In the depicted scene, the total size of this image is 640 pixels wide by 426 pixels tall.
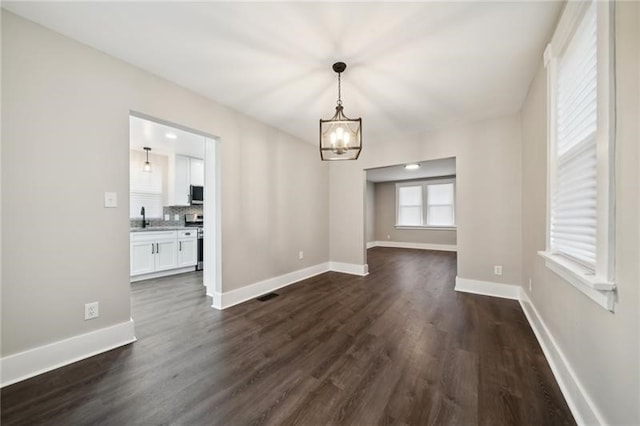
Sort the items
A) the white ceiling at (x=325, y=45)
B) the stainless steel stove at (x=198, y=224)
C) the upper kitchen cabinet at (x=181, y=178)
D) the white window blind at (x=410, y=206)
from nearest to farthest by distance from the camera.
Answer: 1. the white ceiling at (x=325, y=45)
2. the stainless steel stove at (x=198, y=224)
3. the upper kitchen cabinet at (x=181, y=178)
4. the white window blind at (x=410, y=206)

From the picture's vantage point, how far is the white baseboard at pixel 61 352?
1.58m

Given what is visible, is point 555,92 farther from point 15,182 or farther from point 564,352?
point 15,182

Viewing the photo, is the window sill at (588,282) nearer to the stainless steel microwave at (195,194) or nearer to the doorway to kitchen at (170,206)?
the doorway to kitchen at (170,206)

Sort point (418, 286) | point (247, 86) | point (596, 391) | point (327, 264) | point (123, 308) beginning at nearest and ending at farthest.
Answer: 1. point (596, 391)
2. point (123, 308)
3. point (247, 86)
4. point (418, 286)
5. point (327, 264)

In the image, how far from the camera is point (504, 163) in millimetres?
3191

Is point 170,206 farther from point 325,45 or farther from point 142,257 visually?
point 325,45

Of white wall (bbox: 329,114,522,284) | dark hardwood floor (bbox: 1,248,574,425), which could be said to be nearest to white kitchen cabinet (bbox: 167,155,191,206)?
dark hardwood floor (bbox: 1,248,574,425)

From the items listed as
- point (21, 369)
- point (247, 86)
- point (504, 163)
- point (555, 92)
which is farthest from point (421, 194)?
point (21, 369)

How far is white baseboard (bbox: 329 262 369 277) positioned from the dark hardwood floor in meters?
1.55

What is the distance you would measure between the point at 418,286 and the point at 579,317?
2.47 meters

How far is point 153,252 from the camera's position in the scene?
421 cm

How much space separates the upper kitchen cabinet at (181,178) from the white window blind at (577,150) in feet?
19.0

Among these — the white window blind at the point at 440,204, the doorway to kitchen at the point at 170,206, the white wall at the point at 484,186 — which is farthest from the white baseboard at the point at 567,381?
the white window blind at the point at 440,204

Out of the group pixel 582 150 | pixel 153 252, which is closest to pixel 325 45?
pixel 582 150
